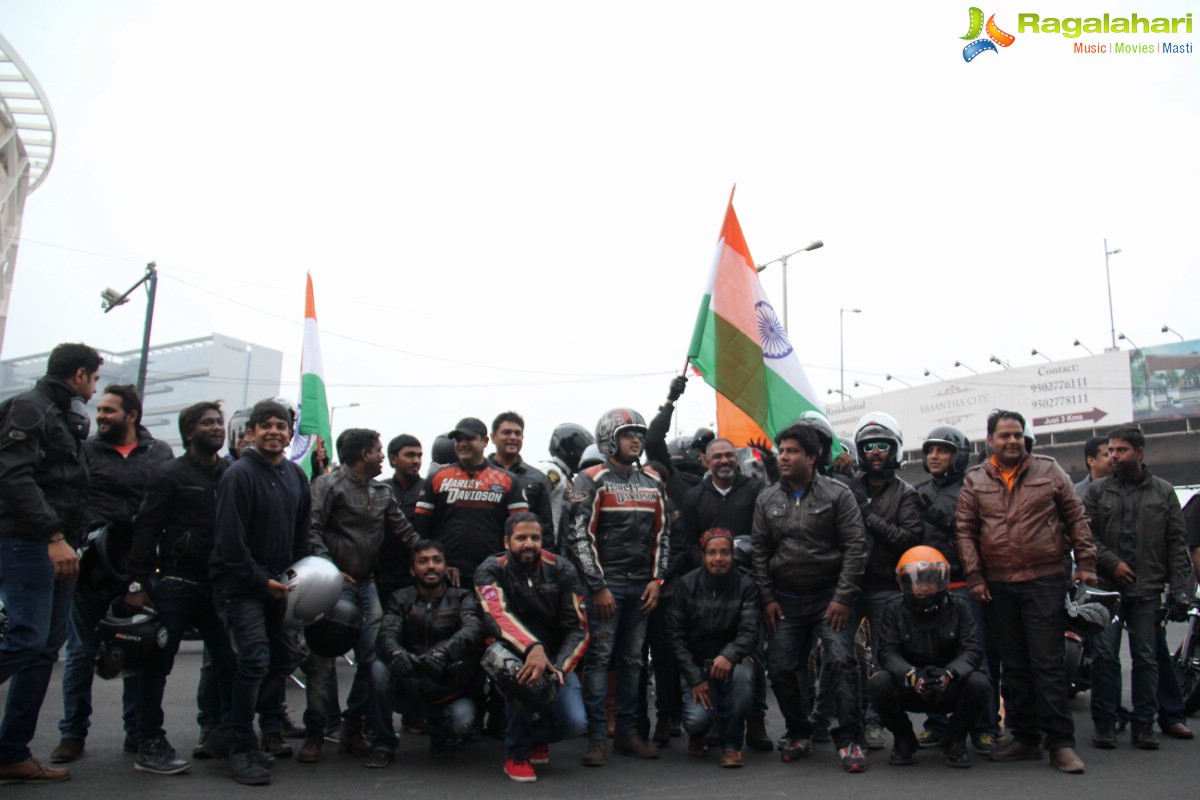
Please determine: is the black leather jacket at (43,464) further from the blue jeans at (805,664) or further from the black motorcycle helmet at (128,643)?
the blue jeans at (805,664)

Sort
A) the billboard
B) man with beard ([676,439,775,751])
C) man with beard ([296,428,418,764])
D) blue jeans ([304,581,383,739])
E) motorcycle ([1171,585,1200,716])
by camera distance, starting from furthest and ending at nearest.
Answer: the billboard
motorcycle ([1171,585,1200,716])
man with beard ([676,439,775,751])
man with beard ([296,428,418,764])
blue jeans ([304,581,383,739])

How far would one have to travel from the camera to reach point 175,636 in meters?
5.69

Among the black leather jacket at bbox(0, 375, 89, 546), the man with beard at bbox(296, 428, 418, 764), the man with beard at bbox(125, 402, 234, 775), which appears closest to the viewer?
the black leather jacket at bbox(0, 375, 89, 546)

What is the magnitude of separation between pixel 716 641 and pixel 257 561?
116 inches

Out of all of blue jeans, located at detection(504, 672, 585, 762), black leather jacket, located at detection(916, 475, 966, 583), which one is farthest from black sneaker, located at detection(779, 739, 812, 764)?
black leather jacket, located at detection(916, 475, 966, 583)

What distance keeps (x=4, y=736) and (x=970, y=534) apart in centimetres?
571

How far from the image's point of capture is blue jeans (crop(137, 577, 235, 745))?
18.5 ft

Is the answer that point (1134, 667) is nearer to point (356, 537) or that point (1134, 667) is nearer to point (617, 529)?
point (617, 529)

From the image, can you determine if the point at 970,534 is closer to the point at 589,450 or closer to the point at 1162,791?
the point at 1162,791

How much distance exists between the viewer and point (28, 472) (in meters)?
5.07

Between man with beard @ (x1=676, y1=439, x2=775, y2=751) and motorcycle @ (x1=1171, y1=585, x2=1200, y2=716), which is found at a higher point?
man with beard @ (x1=676, y1=439, x2=775, y2=751)

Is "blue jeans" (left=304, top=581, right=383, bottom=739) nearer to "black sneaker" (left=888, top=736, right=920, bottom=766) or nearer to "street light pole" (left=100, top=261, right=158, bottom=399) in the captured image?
"black sneaker" (left=888, top=736, right=920, bottom=766)

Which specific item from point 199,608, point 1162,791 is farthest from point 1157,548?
point 199,608

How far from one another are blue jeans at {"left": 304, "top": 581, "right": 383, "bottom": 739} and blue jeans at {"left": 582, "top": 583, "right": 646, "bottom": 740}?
4.53 feet
